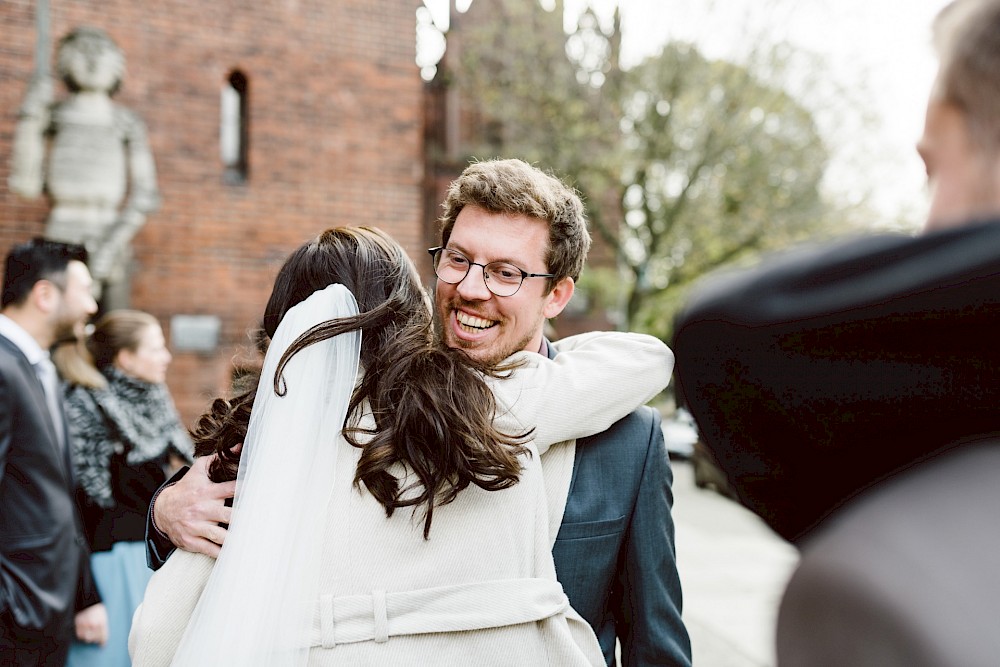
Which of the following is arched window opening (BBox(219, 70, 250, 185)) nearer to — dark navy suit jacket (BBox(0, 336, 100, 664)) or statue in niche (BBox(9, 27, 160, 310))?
statue in niche (BBox(9, 27, 160, 310))

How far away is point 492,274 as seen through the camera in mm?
1932

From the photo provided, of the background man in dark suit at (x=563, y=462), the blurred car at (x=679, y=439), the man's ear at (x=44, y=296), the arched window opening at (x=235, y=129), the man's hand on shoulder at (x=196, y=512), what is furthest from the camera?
the blurred car at (x=679, y=439)

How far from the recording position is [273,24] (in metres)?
7.98

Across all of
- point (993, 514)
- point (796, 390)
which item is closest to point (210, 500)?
point (796, 390)

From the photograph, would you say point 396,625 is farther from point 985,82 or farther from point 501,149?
point 501,149

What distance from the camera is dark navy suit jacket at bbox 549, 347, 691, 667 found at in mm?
1698

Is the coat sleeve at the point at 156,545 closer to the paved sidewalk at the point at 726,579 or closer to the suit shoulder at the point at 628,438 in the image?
the suit shoulder at the point at 628,438

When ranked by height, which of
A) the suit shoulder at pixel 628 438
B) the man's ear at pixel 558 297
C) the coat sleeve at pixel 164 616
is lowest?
the coat sleeve at pixel 164 616

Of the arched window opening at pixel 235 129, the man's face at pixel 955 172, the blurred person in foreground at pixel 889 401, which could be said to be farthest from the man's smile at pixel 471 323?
the arched window opening at pixel 235 129

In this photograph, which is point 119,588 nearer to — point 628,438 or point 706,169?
point 628,438

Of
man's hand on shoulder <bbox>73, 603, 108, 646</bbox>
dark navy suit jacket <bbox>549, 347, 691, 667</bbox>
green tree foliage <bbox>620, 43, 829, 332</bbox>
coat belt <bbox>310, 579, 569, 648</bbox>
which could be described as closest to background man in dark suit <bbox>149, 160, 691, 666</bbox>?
dark navy suit jacket <bbox>549, 347, 691, 667</bbox>

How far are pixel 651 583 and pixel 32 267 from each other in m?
3.06

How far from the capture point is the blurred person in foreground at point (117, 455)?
3.58m

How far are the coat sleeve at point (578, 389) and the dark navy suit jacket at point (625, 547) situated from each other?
0.37 feet
